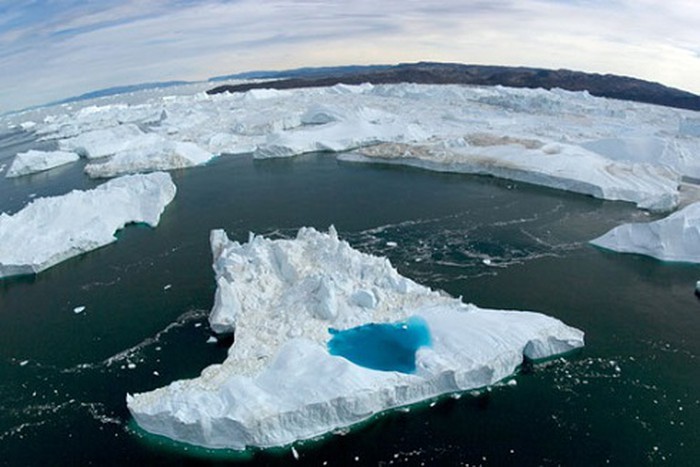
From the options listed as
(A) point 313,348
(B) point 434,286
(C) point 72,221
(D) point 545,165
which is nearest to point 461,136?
(D) point 545,165

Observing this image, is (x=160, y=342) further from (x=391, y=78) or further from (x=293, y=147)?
(x=391, y=78)

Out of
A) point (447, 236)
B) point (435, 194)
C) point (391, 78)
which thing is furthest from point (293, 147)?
point (391, 78)

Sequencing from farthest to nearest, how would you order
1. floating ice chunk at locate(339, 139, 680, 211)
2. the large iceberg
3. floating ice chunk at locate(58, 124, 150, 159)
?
1. floating ice chunk at locate(58, 124, 150, 159)
2. floating ice chunk at locate(339, 139, 680, 211)
3. the large iceberg

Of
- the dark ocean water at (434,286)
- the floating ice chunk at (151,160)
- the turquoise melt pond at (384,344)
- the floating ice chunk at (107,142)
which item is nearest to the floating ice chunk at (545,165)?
the dark ocean water at (434,286)

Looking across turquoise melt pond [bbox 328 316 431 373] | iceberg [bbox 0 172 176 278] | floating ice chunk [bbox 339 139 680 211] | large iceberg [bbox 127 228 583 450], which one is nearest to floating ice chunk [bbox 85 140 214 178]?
iceberg [bbox 0 172 176 278]

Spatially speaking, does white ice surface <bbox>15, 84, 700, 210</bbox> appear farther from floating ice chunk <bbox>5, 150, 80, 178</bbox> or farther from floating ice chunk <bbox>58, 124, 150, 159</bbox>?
floating ice chunk <bbox>5, 150, 80, 178</bbox>

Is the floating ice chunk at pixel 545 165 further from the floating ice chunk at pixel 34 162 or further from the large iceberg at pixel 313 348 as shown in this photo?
the floating ice chunk at pixel 34 162
